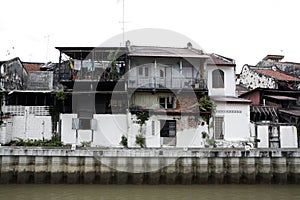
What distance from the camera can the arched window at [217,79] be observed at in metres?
26.5

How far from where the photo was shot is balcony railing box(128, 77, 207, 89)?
23.6 meters

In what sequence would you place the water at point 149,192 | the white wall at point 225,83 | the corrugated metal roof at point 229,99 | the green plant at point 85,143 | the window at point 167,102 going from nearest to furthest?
the water at point 149,192 → the green plant at point 85,143 → the corrugated metal roof at point 229,99 → the window at point 167,102 → the white wall at point 225,83

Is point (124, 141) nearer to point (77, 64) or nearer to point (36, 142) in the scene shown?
point (36, 142)

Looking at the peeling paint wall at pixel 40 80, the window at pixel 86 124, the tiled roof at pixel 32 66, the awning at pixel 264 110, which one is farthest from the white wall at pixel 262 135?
the tiled roof at pixel 32 66

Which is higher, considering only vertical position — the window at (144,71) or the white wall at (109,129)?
the window at (144,71)

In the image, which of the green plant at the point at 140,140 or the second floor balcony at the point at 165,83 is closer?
the green plant at the point at 140,140

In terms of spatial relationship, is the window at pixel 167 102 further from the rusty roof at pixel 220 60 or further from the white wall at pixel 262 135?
the white wall at pixel 262 135

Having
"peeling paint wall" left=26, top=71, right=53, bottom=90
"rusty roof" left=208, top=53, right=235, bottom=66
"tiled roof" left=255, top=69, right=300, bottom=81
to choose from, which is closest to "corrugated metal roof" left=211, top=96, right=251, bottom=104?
"rusty roof" left=208, top=53, right=235, bottom=66

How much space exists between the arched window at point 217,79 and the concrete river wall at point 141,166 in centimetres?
926

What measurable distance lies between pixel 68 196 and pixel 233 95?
1717cm

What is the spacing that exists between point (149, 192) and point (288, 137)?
12.7m

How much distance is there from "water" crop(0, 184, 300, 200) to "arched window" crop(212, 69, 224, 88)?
10.9 meters

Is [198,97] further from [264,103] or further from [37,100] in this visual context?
[37,100]

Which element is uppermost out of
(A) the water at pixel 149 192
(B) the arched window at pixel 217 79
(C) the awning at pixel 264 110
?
(B) the arched window at pixel 217 79
